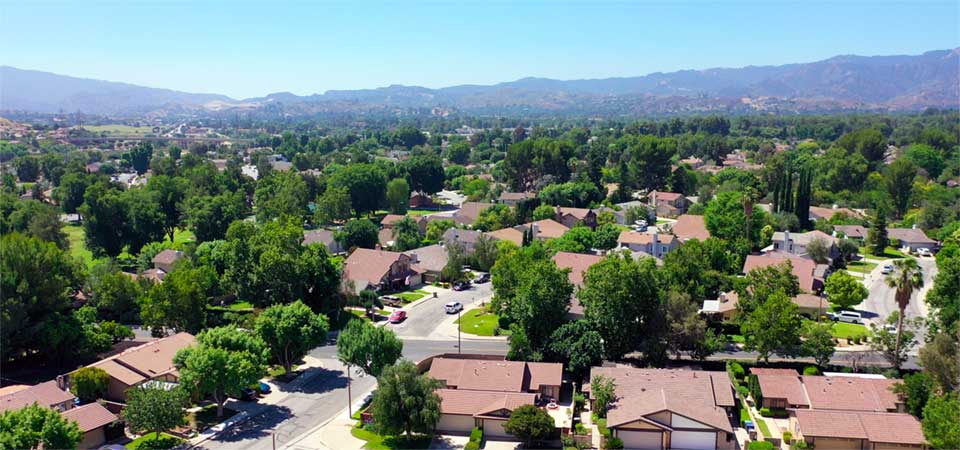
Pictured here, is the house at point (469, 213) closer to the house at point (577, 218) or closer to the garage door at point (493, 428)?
the house at point (577, 218)

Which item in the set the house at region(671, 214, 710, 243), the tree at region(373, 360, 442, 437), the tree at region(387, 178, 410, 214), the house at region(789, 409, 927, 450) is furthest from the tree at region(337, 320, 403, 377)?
the tree at region(387, 178, 410, 214)

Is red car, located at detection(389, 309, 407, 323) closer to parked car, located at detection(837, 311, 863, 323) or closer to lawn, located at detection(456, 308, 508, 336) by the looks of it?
lawn, located at detection(456, 308, 508, 336)

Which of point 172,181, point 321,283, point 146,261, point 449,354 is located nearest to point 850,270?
point 449,354

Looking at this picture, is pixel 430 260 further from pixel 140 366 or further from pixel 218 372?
pixel 218 372

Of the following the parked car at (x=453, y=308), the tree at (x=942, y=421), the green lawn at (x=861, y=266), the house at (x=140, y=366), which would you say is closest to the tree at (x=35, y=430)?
the house at (x=140, y=366)

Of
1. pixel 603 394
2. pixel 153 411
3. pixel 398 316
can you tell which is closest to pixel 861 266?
pixel 603 394

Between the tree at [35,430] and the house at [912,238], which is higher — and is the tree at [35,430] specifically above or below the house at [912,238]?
above

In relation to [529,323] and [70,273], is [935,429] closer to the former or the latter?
[529,323]
